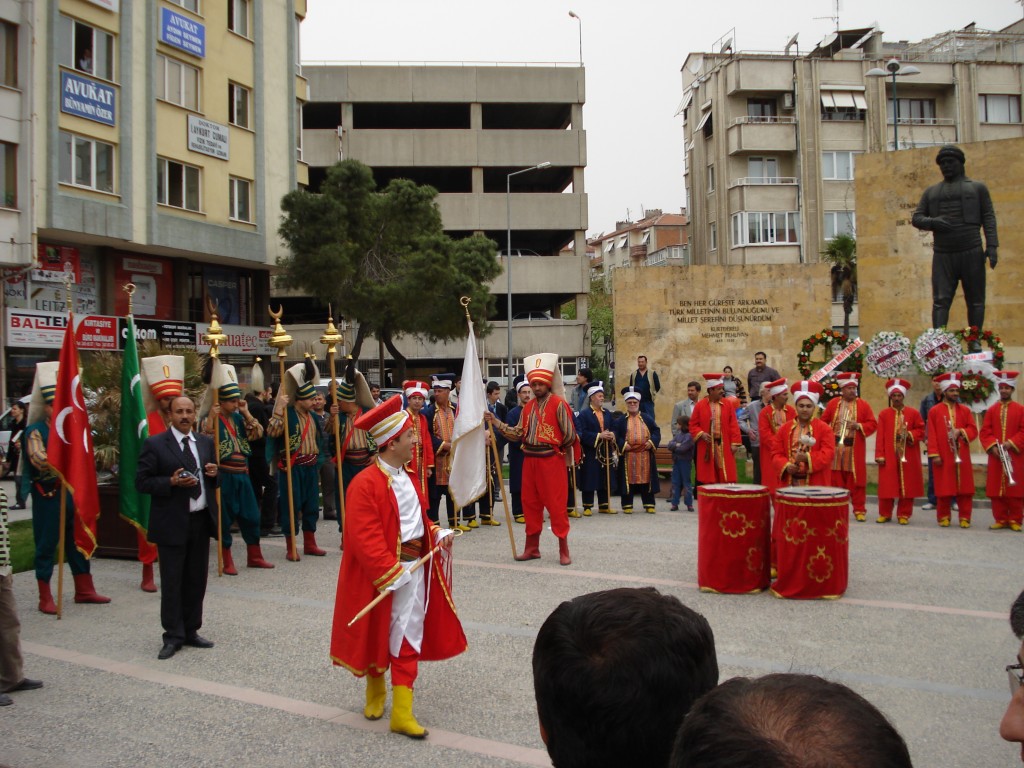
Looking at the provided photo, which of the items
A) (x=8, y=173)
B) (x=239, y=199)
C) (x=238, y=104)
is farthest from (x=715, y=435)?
(x=238, y=104)

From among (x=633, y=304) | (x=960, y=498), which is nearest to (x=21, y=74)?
(x=633, y=304)

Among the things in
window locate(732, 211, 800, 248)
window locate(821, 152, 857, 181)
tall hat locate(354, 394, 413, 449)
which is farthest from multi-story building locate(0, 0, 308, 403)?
window locate(821, 152, 857, 181)

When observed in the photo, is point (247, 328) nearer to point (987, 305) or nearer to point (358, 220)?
point (358, 220)

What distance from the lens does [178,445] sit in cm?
748

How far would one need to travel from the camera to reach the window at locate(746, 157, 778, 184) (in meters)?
50.1

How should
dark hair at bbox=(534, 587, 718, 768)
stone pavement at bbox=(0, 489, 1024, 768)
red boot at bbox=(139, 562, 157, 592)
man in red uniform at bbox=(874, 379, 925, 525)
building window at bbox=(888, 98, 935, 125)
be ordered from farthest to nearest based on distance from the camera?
1. building window at bbox=(888, 98, 935, 125)
2. man in red uniform at bbox=(874, 379, 925, 525)
3. red boot at bbox=(139, 562, 157, 592)
4. stone pavement at bbox=(0, 489, 1024, 768)
5. dark hair at bbox=(534, 587, 718, 768)

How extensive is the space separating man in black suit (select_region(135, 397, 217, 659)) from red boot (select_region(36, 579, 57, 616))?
6.40 ft

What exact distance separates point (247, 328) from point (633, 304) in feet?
46.2

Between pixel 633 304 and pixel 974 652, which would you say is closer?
pixel 974 652

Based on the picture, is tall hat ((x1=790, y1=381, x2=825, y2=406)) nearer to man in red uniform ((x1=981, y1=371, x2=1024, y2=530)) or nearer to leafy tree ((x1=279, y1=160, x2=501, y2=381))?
man in red uniform ((x1=981, y1=371, x2=1024, y2=530))

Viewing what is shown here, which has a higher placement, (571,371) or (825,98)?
(825,98)

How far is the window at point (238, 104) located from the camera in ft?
104

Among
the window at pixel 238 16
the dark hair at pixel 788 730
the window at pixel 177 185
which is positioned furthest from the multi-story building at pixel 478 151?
the dark hair at pixel 788 730

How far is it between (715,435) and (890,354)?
6.81 m
